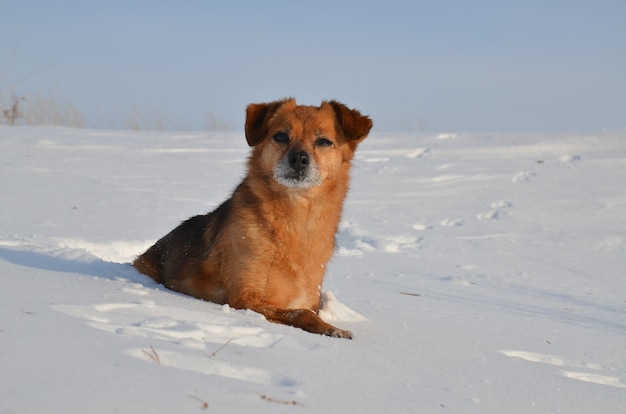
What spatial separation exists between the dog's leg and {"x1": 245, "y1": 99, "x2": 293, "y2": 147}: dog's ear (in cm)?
117

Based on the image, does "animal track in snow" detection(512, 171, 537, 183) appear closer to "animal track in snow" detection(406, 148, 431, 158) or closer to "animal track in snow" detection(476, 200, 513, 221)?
"animal track in snow" detection(476, 200, 513, 221)

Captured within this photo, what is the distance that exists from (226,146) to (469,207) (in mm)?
5230

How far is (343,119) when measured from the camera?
4.64m

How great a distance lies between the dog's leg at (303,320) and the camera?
3.57m

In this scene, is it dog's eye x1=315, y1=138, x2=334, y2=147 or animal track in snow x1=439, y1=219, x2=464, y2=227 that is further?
animal track in snow x1=439, y1=219, x2=464, y2=227

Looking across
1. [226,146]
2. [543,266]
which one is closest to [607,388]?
[543,266]

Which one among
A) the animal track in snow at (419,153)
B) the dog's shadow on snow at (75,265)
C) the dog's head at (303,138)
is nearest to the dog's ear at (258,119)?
the dog's head at (303,138)

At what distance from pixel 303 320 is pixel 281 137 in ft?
4.16

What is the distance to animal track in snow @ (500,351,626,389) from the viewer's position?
11.5 feet

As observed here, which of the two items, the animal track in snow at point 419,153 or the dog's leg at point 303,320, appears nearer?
the dog's leg at point 303,320

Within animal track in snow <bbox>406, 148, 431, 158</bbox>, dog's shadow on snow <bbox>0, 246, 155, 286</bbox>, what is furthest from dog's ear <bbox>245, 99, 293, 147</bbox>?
animal track in snow <bbox>406, 148, 431, 158</bbox>

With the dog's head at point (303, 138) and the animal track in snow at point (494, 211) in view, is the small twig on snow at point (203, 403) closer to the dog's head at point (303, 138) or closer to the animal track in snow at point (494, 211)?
the dog's head at point (303, 138)

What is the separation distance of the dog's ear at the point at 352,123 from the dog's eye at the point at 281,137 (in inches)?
15.8

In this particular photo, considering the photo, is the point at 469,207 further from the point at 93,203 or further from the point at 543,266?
the point at 93,203
